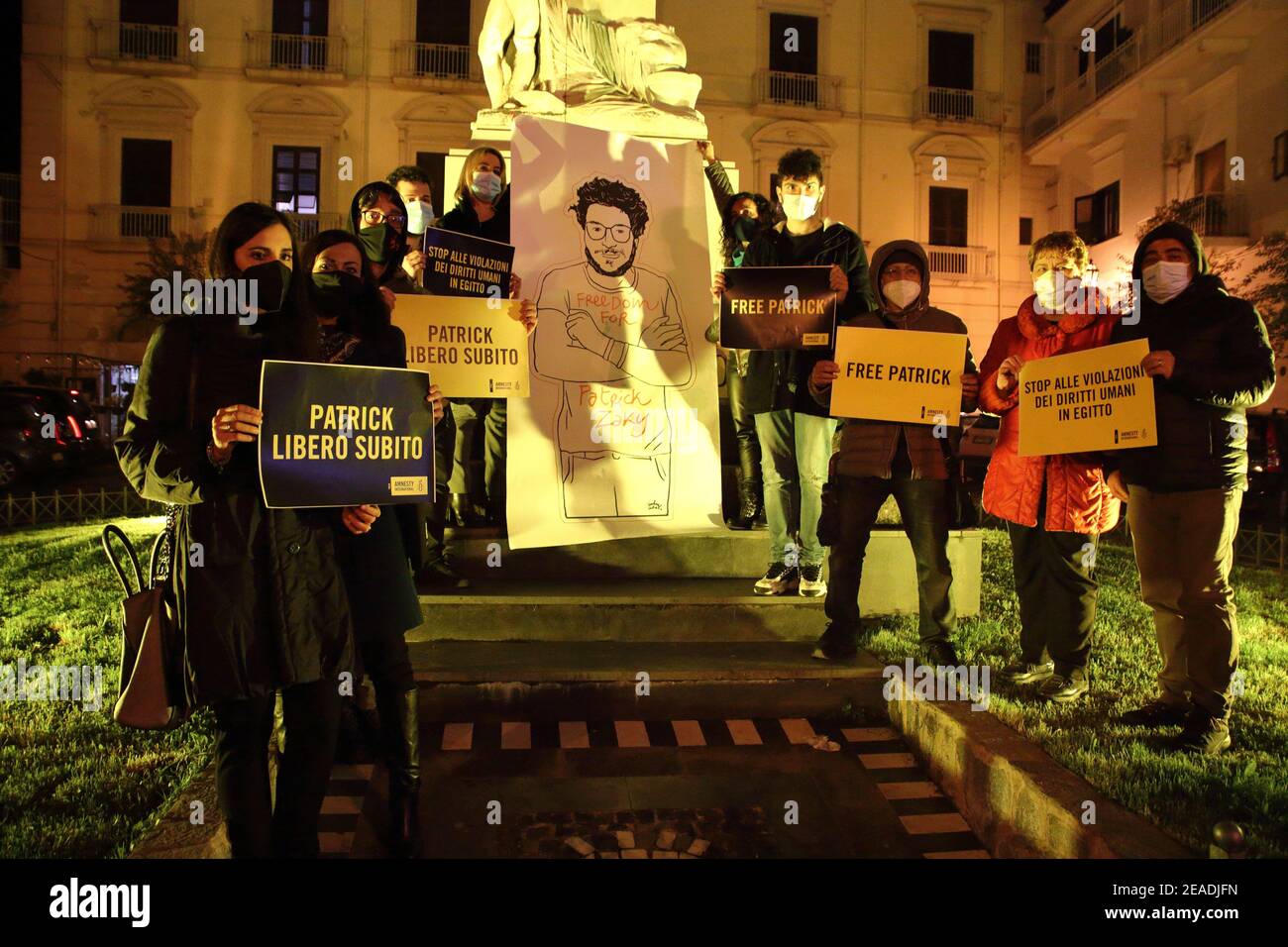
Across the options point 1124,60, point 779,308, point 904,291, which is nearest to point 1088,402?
point 904,291

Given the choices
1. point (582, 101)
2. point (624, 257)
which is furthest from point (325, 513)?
point (582, 101)

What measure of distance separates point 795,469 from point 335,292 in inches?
101

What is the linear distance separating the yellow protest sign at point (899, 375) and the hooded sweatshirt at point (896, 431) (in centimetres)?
7

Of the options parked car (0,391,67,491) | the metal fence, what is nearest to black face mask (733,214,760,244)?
the metal fence

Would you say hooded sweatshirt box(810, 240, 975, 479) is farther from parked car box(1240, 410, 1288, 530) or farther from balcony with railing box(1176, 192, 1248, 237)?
balcony with railing box(1176, 192, 1248, 237)

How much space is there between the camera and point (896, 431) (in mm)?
4125

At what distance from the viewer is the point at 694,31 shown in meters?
24.5

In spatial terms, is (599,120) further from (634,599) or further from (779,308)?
(634,599)

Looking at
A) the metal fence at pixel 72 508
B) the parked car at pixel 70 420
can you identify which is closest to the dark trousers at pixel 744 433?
the metal fence at pixel 72 508

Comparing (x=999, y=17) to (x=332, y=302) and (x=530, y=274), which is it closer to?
(x=530, y=274)

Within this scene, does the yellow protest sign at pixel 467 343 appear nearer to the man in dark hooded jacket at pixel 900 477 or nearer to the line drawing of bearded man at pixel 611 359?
the line drawing of bearded man at pixel 611 359

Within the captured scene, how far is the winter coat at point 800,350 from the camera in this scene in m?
4.45

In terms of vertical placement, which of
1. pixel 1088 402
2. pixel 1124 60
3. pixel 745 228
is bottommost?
pixel 1088 402

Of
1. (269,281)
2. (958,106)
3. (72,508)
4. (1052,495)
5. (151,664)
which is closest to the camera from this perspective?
(151,664)
